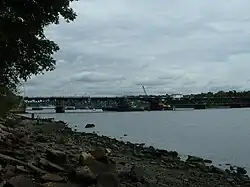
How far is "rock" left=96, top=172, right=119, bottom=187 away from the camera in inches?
527

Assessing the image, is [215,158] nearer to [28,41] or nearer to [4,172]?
[28,41]

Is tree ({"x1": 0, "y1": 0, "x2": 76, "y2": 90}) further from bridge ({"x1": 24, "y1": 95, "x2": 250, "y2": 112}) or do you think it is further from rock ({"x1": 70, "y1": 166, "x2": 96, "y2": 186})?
bridge ({"x1": 24, "y1": 95, "x2": 250, "y2": 112})

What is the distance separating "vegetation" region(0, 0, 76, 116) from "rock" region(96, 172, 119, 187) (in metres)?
3.97

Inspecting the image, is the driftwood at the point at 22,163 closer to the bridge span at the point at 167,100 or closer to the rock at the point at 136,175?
the rock at the point at 136,175

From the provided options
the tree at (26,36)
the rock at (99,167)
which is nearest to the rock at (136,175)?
the rock at (99,167)

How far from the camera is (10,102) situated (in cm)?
1584

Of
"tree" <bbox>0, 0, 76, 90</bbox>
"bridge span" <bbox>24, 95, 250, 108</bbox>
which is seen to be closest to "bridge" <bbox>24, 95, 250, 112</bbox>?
"bridge span" <bbox>24, 95, 250, 108</bbox>

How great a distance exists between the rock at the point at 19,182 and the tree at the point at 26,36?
22.5ft

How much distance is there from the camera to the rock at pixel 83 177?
43.5ft

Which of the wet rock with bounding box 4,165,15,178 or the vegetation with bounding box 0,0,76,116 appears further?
the vegetation with bounding box 0,0,76,116

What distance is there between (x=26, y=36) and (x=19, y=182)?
9597 mm

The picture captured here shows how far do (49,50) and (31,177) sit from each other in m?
12.0

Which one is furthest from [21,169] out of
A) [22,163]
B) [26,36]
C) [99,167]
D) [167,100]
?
[167,100]

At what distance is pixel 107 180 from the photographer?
1359 cm
